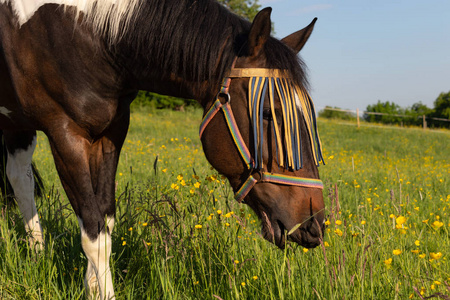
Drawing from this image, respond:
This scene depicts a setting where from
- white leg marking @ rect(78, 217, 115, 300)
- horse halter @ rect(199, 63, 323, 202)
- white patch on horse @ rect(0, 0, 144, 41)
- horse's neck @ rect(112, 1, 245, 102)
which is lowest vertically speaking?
white leg marking @ rect(78, 217, 115, 300)

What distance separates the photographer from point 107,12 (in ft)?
7.70

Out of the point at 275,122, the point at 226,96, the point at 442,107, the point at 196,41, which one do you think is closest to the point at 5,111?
the point at 196,41

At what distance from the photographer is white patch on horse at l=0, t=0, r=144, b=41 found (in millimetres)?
2322

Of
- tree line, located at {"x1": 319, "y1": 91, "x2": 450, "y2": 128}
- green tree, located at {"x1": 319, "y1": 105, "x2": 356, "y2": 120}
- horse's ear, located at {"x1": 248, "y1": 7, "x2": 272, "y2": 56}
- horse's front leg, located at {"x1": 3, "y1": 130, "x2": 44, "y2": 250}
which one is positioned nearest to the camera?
horse's ear, located at {"x1": 248, "y1": 7, "x2": 272, "y2": 56}

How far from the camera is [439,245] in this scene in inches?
115

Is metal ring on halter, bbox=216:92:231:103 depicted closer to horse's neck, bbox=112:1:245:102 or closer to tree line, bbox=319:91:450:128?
horse's neck, bbox=112:1:245:102

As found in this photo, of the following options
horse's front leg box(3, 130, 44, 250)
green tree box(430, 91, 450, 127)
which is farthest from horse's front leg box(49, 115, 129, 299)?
green tree box(430, 91, 450, 127)

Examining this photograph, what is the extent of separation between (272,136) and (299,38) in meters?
0.68

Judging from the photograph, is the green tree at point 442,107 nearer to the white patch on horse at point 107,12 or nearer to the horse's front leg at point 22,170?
the horse's front leg at point 22,170

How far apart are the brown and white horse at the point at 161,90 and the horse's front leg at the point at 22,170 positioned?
2.73ft

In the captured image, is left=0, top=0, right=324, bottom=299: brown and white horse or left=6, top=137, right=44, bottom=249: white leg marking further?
left=6, top=137, right=44, bottom=249: white leg marking

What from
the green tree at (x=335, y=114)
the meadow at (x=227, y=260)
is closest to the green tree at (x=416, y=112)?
the green tree at (x=335, y=114)

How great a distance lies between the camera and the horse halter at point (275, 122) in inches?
77.9

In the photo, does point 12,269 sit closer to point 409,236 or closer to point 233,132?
point 233,132
